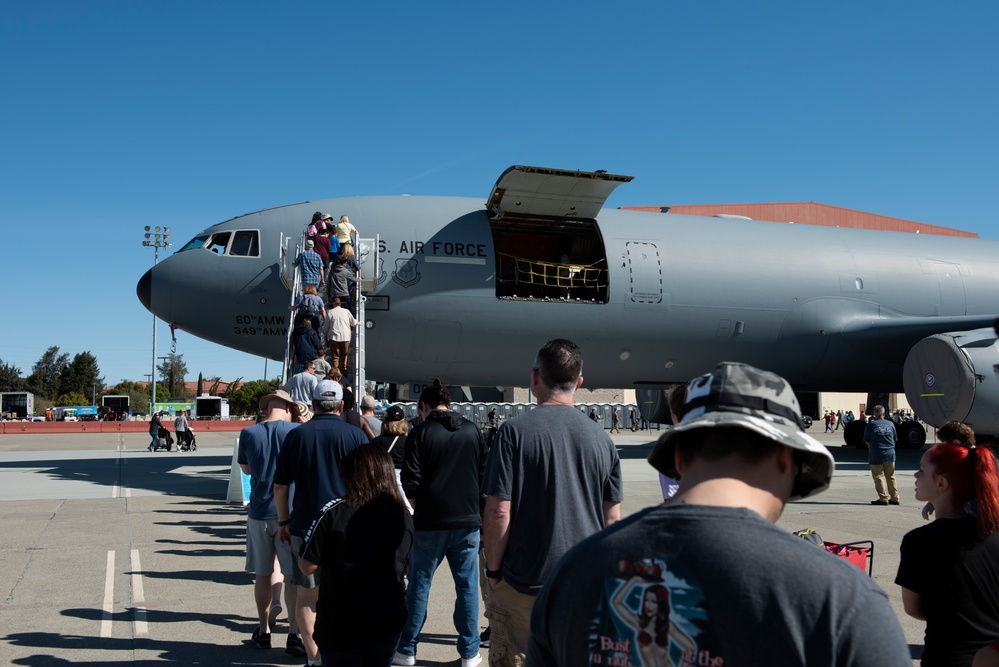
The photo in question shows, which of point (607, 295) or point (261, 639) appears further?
point (607, 295)

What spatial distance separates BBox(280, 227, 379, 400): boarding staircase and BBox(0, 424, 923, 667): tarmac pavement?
102 inches

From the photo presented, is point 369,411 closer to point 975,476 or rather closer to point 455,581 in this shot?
point 455,581

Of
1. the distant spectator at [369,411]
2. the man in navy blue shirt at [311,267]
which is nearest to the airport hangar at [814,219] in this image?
the man in navy blue shirt at [311,267]

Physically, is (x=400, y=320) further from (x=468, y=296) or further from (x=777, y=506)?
(x=777, y=506)

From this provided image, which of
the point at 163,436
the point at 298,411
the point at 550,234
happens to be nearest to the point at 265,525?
the point at 298,411

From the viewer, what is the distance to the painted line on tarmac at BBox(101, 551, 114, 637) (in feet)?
19.5

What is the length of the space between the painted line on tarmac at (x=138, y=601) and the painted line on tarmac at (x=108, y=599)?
171 mm

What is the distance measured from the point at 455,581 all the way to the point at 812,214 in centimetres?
5730

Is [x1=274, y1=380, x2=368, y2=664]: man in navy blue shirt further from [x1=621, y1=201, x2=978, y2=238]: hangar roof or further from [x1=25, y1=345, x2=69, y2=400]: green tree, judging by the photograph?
[x1=25, y1=345, x2=69, y2=400]: green tree

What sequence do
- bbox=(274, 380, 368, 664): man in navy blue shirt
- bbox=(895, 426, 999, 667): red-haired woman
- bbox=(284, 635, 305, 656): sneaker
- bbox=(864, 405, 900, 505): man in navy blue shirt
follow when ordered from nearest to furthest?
bbox=(895, 426, 999, 667): red-haired woman → bbox=(274, 380, 368, 664): man in navy blue shirt → bbox=(284, 635, 305, 656): sneaker → bbox=(864, 405, 900, 505): man in navy blue shirt

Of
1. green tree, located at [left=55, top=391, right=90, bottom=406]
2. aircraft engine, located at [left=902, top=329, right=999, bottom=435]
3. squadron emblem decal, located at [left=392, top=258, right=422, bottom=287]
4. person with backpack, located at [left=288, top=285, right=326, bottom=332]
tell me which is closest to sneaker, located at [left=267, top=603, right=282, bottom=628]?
person with backpack, located at [left=288, top=285, right=326, bottom=332]

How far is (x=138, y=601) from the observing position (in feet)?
22.1

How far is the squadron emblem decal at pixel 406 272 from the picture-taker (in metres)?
14.7

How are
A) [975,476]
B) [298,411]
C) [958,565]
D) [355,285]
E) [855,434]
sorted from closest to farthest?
[958,565]
[975,476]
[298,411]
[355,285]
[855,434]
